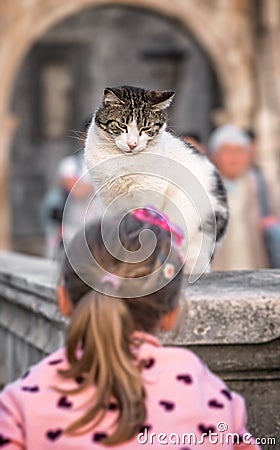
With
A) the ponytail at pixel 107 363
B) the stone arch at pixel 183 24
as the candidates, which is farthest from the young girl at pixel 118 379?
the stone arch at pixel 183 24

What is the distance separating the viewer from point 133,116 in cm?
416

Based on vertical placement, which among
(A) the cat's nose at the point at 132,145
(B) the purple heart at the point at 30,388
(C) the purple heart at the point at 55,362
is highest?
(A) the cat's nose at the point at 132,145

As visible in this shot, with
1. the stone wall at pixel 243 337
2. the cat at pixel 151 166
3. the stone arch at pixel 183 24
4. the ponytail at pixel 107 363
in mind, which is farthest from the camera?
the stone arch at pixel 183 24

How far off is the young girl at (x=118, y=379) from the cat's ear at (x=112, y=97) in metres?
1.32

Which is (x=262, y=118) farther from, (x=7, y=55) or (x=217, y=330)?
(x=217, y=330)

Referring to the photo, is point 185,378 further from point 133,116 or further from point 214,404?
point 133,116

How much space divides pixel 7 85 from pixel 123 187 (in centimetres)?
1024

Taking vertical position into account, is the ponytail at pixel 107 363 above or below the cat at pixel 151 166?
below

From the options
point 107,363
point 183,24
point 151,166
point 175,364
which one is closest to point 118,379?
point 107,363

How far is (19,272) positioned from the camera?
509cm

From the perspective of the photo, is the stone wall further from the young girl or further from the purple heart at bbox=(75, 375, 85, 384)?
the purple heart at bbox=(75, 375, 85, 384)

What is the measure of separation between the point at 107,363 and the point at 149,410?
0.46 ft

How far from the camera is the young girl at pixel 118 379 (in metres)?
2.52

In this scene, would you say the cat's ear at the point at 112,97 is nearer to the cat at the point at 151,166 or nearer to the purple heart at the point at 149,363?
the cat at the point at 151,166
